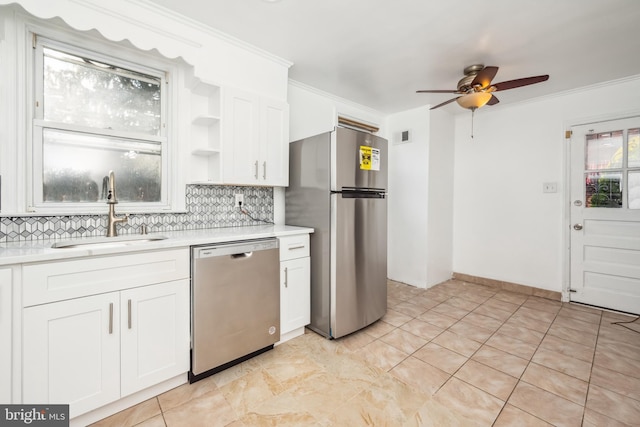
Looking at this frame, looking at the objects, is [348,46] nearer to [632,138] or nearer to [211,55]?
[211,55]

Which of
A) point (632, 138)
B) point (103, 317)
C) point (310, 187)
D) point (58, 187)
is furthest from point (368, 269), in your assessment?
point (632, 138)

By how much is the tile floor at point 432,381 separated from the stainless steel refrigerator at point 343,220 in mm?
254

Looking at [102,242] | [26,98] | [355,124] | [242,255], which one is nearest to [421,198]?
[355,124]

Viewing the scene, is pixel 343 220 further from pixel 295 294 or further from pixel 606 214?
pixel 606 214

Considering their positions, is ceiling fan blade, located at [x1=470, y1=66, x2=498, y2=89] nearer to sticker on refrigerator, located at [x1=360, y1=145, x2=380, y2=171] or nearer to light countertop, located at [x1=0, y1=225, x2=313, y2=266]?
sticker on refrigerator, located at [x1=360, y1=145, x2=380, y2=171]

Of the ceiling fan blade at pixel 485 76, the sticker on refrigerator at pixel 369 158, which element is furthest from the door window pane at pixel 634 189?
the sticker on refrigerator at pixel 369 158

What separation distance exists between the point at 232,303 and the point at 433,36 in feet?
8.18

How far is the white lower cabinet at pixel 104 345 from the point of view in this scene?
50.5 inches

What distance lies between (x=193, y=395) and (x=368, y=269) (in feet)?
5.19

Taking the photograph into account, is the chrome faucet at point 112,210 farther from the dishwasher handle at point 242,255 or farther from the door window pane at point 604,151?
the door window pane at point 604,151

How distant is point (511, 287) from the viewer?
3.62 meters

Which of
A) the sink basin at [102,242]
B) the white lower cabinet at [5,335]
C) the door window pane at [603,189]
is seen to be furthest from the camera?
the door window pane at [603,189]

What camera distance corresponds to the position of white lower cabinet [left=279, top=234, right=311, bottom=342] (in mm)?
2211

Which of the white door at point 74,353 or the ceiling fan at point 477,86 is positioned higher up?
the ceiling fan at point 477,86
